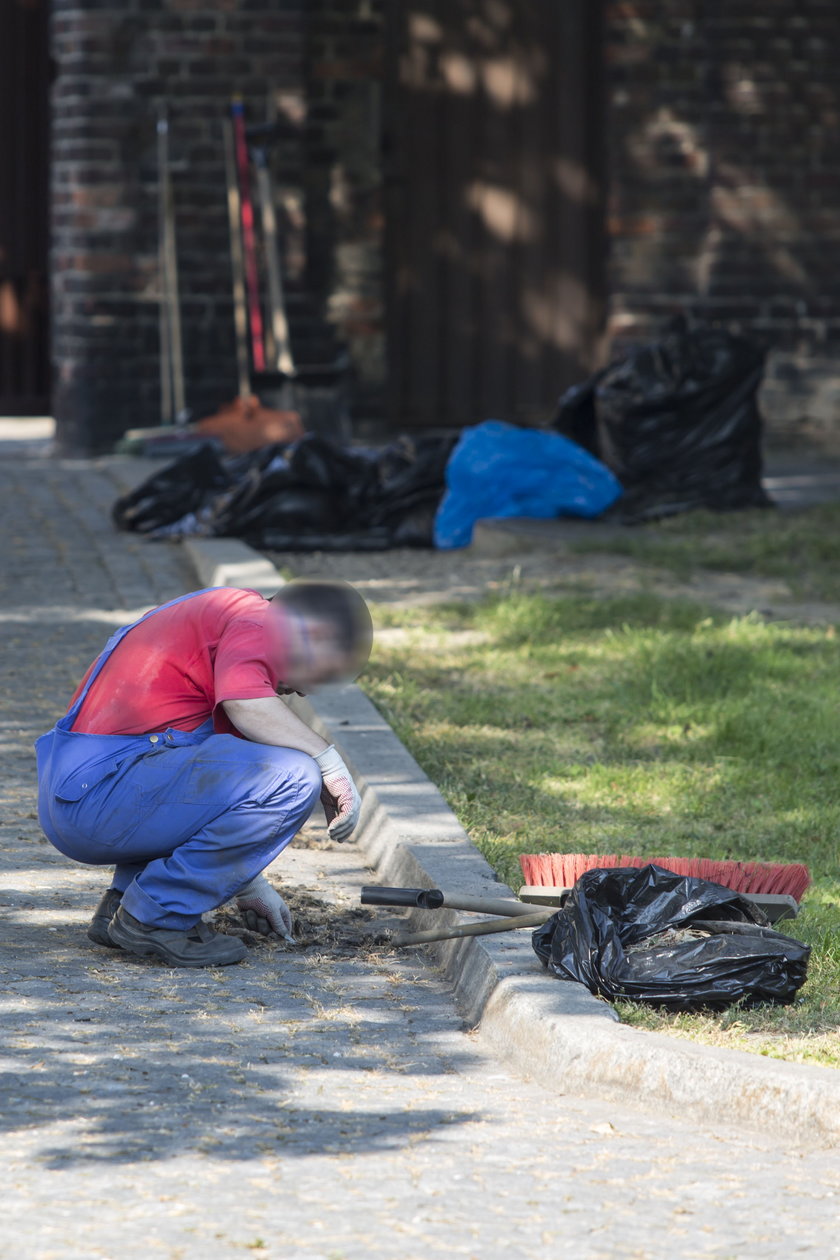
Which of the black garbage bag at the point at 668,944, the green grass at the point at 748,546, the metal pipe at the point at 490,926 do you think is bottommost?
the green grass at the point at 748,546

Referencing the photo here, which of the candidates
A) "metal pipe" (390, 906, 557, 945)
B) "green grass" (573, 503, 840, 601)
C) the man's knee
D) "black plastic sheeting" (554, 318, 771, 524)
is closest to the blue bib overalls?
the man's knee

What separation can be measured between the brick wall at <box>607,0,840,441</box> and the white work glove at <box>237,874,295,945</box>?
31.0ft

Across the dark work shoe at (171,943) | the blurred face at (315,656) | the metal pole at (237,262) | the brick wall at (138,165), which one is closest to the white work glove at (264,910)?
the dark work shoe at (171,943)

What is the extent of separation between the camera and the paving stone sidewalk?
2969mm

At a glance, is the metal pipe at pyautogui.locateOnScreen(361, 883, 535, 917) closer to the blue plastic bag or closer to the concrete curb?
the concrete curb

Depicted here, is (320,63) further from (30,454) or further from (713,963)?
(713,963)

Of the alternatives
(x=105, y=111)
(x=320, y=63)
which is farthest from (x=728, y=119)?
(x=105, y=111)

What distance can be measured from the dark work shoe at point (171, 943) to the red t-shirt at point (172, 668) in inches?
17.6

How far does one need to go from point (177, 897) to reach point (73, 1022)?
0.48 metres

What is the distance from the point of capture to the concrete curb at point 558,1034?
343cm

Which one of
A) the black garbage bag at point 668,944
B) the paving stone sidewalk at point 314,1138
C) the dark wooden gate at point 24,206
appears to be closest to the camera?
the paving stone sidewalk at point 314,1138

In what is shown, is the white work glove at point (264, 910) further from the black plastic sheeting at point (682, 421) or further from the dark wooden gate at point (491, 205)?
the dark wooden gate at point (491, 205)

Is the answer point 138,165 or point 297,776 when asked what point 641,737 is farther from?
point 138,165

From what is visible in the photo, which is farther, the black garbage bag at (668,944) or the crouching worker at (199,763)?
the crouching worker at (199,763)
